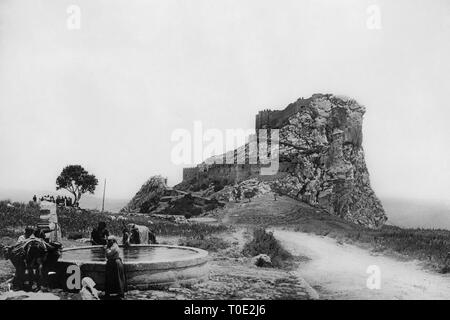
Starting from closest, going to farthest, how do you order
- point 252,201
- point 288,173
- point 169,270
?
point 169,270 < point 252,201 < point 288,173

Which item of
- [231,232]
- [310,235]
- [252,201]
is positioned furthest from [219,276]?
[252,201]

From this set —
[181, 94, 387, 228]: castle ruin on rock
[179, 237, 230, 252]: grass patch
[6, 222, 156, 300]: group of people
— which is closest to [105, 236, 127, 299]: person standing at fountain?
[6, 222, 156, 300]: group of people

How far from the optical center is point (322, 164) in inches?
1940

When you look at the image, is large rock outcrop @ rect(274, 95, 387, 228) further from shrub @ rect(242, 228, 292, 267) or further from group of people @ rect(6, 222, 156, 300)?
group of people @ rect(6, 222, 156, 300)

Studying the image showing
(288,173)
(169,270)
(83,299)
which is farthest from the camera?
(288,173)

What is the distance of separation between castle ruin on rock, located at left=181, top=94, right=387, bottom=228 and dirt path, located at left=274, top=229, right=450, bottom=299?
2356 centimetres

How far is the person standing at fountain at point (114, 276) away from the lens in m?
10.3

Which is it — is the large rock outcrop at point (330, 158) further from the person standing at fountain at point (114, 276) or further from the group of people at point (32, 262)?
the person standing at fountain at point (114, 276)

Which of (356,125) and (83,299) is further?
(356,125)

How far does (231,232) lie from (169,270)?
14.8 metres

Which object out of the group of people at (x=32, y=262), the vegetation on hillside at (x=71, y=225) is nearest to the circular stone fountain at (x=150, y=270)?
the group of people at (x=32, y=262)

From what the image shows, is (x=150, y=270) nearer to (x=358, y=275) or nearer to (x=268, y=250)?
(x=358, y=275)

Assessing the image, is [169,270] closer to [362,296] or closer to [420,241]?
[362,296]
